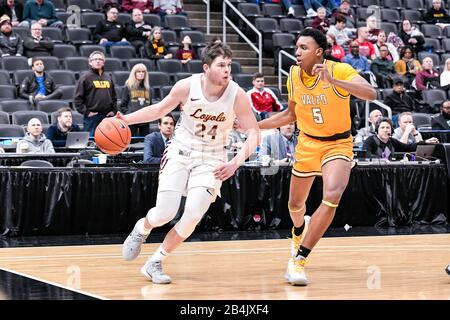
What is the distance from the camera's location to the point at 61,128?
44.9 feet

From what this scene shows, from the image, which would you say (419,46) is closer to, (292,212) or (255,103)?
(255,103)

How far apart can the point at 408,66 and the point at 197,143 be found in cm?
1315

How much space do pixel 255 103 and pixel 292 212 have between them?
730 cm

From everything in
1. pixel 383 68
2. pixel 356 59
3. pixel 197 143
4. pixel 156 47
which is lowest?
pixel 383 68

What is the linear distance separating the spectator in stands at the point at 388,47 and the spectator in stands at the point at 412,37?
3.08 ft

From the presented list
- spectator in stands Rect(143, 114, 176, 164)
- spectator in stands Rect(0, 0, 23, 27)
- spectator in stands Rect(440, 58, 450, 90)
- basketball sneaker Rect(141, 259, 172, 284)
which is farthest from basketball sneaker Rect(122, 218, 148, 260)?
spectator in stands Rect(440, 58, 450, 90)

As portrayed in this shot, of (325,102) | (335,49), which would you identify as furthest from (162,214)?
(335,49)

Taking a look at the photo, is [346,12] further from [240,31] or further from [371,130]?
[371,130]

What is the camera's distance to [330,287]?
7.45 metres

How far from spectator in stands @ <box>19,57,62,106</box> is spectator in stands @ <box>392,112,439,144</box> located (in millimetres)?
5316

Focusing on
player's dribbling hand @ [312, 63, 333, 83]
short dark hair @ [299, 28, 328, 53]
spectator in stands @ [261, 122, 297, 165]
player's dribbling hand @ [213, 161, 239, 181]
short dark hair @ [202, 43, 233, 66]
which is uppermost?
short dark hair @ [299, 28, 328, 53]

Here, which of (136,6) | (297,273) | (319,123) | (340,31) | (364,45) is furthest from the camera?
(340,31)

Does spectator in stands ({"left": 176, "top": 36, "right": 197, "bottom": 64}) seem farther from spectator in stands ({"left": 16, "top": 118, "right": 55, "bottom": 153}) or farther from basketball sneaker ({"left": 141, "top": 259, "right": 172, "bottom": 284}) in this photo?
basketball sneaker ({"left": 141, "top": 259, "right": 172, "bottom": 284})

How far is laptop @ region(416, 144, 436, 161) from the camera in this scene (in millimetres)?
13953
